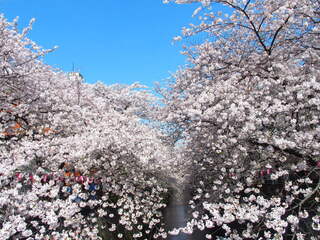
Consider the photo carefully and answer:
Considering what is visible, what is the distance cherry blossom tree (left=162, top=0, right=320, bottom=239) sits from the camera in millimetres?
4523

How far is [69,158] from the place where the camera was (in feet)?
21.7

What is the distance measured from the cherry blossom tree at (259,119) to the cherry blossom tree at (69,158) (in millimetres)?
1540

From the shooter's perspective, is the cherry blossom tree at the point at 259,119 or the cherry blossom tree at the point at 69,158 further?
the cherry blossom tree at the point at 69,158

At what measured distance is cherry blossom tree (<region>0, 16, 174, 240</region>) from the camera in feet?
18.4

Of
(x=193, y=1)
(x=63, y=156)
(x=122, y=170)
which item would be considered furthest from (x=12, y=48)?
(x=193, y=1)

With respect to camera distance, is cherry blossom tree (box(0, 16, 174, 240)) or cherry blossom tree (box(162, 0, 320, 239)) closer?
cherry blossom tree (box(162, 0, 320, 239))

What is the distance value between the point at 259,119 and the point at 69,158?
4.36 meters

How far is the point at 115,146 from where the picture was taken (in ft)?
23.6

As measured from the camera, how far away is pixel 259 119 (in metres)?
4.92

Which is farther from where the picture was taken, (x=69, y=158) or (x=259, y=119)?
(x=69, y=158)

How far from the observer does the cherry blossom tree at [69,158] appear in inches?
221

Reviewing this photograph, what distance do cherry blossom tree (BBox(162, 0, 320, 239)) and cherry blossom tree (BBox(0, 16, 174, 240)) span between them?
1.54 m

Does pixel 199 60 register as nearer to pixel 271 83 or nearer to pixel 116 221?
pixel 271 83

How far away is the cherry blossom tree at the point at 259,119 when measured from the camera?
4523 millimetres
